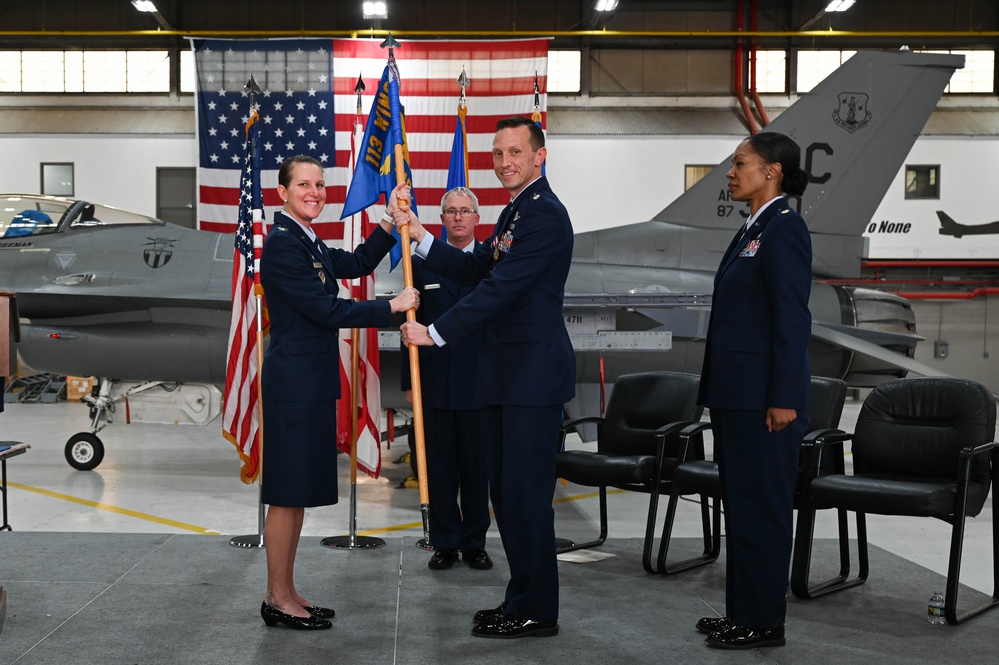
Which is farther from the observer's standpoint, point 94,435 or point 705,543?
point 94,435

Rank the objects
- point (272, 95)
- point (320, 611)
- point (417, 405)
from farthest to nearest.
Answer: point (272, 95)
point (417, 405)
point (320, 611)

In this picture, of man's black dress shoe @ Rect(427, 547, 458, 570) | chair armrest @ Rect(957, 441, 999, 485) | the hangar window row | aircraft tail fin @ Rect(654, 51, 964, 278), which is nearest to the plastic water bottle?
chair armrest @ Rect(957, 441, 999, 485)

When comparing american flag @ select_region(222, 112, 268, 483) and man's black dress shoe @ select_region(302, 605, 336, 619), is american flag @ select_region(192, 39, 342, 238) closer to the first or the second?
american flag @ select_region(222, 112, 268, 483)

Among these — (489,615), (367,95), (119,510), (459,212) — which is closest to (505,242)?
(459,212)

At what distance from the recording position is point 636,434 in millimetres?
4875

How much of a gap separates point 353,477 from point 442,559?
34.9 inches

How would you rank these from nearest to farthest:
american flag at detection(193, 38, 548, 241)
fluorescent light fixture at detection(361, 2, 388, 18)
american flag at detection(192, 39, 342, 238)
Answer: american flag at detection(193, 38, 548, 241) < american flag at detection(192, 39, 342, 238) < fluorescent light fixture at detection(361, 2, 388, 18)

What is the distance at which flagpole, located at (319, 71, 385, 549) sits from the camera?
4680mm

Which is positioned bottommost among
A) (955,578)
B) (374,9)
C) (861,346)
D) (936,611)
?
(936,611)

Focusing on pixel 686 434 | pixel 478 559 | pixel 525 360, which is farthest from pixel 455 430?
pixel 525 360

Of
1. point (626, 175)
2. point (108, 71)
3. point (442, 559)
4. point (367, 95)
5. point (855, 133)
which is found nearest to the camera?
point (442, 559)

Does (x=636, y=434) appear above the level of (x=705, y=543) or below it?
above

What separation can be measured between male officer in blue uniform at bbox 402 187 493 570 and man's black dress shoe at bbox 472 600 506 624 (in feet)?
3.20

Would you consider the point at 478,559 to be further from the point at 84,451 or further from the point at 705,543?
the point at 84,451
